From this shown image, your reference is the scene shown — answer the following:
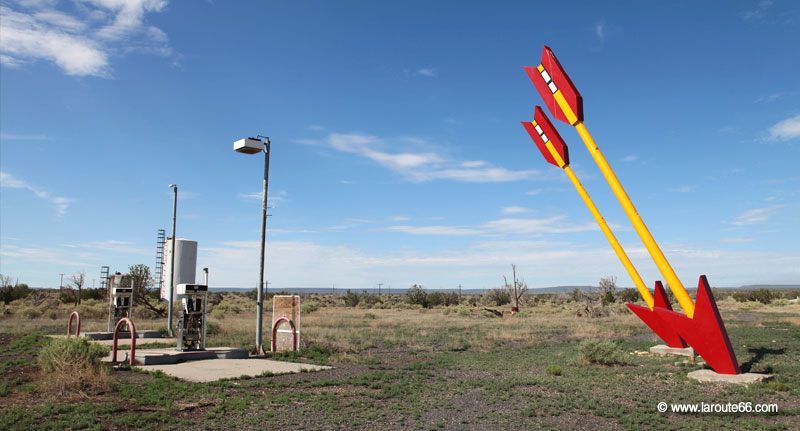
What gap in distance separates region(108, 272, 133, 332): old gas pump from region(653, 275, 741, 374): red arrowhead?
17.7 metres

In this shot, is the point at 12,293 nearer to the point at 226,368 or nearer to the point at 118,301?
the point at 118,301

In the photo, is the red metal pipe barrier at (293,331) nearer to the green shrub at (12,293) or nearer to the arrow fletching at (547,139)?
the arrow fletching at (547,139)

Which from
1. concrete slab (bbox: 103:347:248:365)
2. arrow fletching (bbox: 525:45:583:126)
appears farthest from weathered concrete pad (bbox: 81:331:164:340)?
arrow fletching (bbox: 525:45:583:126)

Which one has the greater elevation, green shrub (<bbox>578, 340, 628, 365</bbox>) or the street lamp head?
the street lamp head

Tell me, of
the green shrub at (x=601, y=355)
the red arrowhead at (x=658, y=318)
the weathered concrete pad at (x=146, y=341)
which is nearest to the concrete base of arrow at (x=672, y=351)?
the red arrowhead at (x=658, y=318)

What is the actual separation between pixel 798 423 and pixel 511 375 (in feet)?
18.6

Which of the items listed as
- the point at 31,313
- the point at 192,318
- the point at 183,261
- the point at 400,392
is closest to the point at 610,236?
the point at 400,392

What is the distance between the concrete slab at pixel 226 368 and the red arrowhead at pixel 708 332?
26.6ft

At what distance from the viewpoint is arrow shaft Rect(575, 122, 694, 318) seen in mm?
12570

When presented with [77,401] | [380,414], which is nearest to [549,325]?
[380,414]

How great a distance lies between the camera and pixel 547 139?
16641 mm

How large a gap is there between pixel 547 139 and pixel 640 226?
14.3 feet

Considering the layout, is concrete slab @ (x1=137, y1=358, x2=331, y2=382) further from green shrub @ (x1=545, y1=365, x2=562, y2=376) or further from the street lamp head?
the street lamp head

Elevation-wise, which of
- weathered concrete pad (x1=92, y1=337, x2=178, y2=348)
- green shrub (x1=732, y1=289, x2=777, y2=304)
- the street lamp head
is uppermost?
the street lamp head
